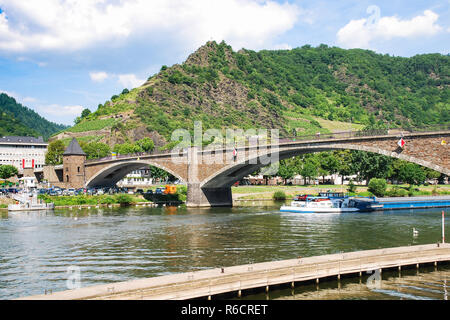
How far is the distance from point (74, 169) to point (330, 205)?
5834cm

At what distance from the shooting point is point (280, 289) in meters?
20.4

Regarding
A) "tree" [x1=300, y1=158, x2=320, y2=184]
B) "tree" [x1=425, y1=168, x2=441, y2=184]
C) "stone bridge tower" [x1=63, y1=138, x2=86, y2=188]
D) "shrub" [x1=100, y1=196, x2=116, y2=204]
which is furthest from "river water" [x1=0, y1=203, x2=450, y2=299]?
"tree" [x1=425, y1=168, x2=441, y2=184]

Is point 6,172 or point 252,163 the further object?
point 6,172

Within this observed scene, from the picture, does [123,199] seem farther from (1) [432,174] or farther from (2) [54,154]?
(1) [432,174]

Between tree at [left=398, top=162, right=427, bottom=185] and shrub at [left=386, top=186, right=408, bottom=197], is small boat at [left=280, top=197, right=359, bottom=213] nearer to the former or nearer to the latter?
shrub at [left=386, top=186, right=408, bottom=197]

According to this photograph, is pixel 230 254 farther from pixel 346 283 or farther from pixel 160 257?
pixel 346 283

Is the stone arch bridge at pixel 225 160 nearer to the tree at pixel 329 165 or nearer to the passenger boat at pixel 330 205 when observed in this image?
the passenger boat at pixel 330 205

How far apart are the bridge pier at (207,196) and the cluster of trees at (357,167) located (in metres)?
38.5

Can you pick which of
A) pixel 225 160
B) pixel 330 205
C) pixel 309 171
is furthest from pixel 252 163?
pixel 309 171

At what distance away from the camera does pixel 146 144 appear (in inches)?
5217

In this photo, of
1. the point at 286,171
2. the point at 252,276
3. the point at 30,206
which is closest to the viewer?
the point at 252,276

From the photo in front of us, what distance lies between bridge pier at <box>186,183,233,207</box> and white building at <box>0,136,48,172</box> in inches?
3752

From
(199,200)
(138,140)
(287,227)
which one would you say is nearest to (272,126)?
(138,140)

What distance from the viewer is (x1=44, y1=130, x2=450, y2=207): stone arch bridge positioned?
44.1 m
